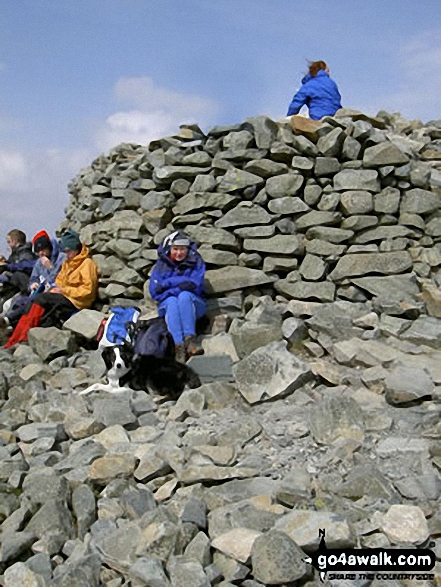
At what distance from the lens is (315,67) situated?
380 inches

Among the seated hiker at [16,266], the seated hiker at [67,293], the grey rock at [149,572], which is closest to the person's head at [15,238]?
the seated hiker at [16,266]

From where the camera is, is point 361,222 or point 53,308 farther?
point 53,308

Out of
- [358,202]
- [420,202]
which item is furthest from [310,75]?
[420,202]

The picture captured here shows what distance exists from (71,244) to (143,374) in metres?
3.36

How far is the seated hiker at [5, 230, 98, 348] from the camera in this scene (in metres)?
8.62

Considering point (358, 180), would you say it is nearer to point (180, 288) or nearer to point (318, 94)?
point (318, 94)

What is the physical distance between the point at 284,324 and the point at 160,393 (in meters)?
1.79

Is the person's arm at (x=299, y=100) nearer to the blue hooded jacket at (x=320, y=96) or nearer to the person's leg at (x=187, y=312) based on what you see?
the blue hooded jacket at (x=320, y=96)

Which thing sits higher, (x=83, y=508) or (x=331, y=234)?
(x=331, y=234)

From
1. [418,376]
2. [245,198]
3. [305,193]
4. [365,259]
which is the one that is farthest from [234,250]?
[418,376]

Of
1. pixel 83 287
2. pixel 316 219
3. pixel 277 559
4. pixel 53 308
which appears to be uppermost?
pixel 316 219

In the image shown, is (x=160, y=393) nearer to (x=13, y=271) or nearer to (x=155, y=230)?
(x=155, y=230)

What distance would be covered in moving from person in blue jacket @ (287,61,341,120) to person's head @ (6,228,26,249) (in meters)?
6.01

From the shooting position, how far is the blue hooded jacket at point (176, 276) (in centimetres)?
758
